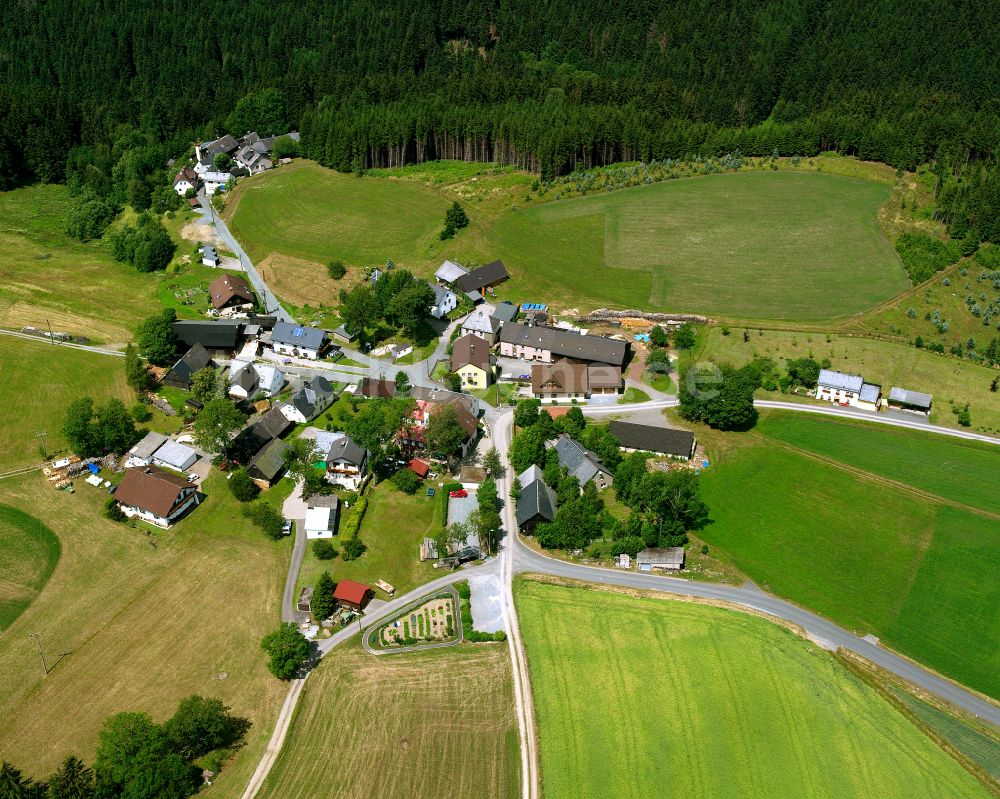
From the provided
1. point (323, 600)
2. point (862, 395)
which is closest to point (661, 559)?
point (323, 600)

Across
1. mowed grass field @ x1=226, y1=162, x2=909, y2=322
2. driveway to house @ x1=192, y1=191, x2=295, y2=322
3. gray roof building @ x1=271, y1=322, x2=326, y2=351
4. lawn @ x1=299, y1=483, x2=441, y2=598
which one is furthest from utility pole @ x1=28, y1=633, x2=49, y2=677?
mowed grass field @ x1=226, y1=162, x2=909, y2=322

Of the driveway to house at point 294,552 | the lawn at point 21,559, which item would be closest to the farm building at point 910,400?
the driveway to house at point 294,552

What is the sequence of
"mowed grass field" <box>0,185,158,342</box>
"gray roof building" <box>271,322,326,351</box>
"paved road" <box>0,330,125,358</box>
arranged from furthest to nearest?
"mowed grass field" <box>0,185,158,342</box>, "paved road" <box>0,330,125,358</box>, "gray roof building" <box>271,322,326,351</box>

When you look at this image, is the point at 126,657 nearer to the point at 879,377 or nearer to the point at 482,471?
the point at 482,471

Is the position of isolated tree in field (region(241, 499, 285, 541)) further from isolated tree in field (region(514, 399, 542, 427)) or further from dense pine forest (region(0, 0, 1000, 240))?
dense pine forest (region(0, 0, 1000, 240))

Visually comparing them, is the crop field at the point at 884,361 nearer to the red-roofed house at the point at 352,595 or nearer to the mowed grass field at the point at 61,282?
the red-roofed house at the point at 352,595

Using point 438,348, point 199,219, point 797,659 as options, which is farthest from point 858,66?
point 797,659
